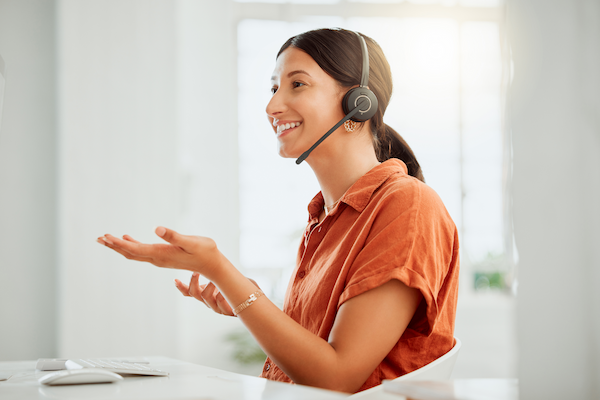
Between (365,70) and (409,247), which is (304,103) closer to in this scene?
(365,70)

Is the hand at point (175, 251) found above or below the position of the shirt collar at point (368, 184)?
below

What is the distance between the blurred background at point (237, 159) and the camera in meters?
1.16

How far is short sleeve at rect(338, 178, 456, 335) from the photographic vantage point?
858 millimetres

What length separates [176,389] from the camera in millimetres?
683

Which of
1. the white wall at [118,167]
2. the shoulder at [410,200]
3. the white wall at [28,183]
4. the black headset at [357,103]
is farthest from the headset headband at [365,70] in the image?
the white wall at [28,183]

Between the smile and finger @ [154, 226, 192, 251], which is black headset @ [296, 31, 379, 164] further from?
finger @ [154, 226, 192, 251]

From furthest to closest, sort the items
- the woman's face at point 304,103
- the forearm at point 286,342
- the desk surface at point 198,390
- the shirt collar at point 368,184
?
the woman's face at point 304,103
the shirt collar at point 368,184
the forearm at point 286,342
the desk surface at point 198,390

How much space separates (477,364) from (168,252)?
10.2 ft

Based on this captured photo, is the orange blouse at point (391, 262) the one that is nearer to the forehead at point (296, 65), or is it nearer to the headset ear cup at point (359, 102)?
the headset ear cup at point (359, 102)

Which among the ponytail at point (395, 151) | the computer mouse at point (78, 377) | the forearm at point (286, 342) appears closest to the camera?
the computer mouse at point (78, 377)

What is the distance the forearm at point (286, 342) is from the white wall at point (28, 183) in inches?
82.2

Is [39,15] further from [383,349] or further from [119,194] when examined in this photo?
[383,349]

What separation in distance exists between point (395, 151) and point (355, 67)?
26cm

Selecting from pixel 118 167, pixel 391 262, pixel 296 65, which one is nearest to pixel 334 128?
pixel 296 65
